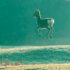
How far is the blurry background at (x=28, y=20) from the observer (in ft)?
51.4

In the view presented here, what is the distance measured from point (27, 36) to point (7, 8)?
3117 millimetres

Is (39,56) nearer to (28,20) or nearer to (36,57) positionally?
(36,57)

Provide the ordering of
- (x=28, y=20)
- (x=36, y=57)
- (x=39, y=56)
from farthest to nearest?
(x=28, y=20), (x=39, y=56), (x=36, y=57)

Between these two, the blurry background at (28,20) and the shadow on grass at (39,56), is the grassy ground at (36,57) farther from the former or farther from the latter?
the blurry background at (28,20)

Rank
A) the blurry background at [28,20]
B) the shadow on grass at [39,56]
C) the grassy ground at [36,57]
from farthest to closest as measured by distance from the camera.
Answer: the blurry background at [28,20] < the shadow on grass at [39,56] < the grassy ground at [36,57]

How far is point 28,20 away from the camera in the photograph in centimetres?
1617

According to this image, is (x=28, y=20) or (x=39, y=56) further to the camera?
(x=28, y=20)

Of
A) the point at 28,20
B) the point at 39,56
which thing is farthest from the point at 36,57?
the point at 28,20

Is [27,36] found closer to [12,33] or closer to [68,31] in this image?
[12,33]

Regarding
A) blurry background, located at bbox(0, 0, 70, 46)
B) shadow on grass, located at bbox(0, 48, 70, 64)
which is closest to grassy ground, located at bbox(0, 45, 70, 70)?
shadow on grass, located at bbox(0, 48, 70, 64)

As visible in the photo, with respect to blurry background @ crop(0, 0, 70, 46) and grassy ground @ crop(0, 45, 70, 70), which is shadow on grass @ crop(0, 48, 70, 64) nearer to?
grassy ground @ crop(0, 45, 70, 70)

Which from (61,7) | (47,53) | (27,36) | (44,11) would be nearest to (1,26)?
(27,36)

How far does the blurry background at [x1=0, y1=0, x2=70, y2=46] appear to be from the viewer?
15680mm

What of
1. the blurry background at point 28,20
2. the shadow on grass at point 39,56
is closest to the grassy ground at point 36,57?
the shadow on grass at point 39,56
